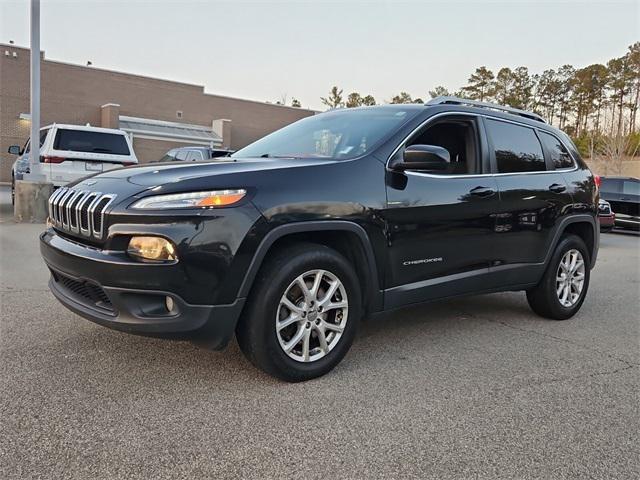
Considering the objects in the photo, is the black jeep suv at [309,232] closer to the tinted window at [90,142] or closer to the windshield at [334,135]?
the windshield at [334,135]

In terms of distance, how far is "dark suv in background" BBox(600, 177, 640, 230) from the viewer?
15648mm

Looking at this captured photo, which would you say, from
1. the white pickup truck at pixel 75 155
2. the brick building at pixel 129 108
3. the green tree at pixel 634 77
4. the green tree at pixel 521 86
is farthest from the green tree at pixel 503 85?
the white pickup truck at pixel 75 155

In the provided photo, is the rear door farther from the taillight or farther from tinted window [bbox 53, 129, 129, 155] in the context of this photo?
the taillight

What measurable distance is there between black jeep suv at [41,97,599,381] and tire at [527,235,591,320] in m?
0.35

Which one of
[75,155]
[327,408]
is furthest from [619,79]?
[327,408]

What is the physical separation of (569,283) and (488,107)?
193 centimetres

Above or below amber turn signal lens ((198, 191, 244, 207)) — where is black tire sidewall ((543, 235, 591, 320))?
below

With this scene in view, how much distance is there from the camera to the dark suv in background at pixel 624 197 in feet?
51.3

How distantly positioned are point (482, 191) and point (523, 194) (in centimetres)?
58

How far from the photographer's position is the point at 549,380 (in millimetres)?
3607

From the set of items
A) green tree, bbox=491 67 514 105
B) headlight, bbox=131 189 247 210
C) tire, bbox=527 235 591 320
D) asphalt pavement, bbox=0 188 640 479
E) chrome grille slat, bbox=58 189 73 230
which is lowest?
asphalt pavement, bbox=0 188 640 479

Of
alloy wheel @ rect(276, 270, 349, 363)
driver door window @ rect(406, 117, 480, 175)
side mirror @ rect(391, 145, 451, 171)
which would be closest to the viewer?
alloy wheel @ rect(276, 270, 349, 363)

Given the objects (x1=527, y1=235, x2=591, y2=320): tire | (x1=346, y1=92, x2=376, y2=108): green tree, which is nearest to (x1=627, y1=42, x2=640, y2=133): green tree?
(x1=346, y1=92, x2=376, y2=108): green tree

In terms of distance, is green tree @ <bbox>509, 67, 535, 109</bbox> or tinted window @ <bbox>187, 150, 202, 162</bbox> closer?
tinted window @ <bbox>187, 150, 202, 162</bbox>
